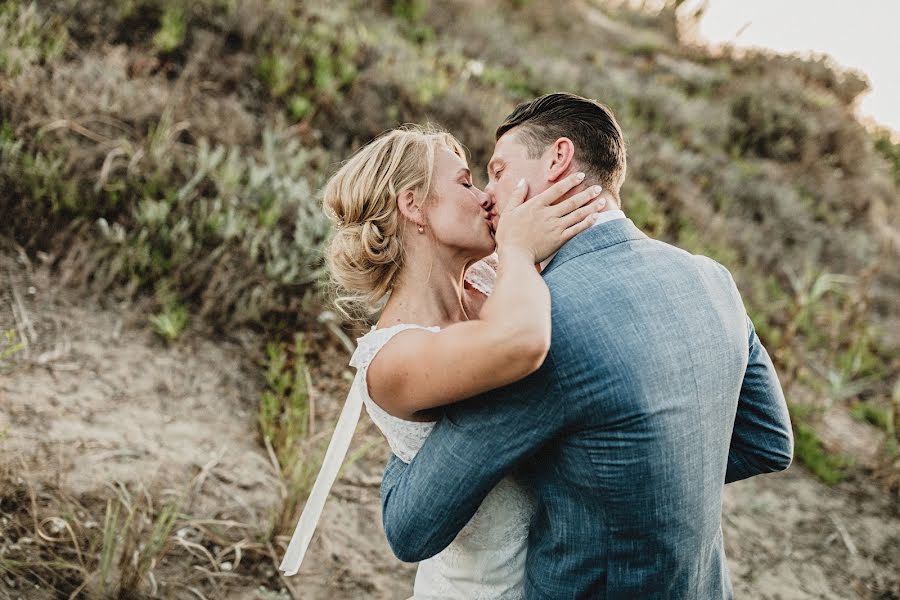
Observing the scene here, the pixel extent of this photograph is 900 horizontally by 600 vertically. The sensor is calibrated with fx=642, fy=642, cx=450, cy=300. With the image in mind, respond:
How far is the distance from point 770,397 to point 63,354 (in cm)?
372

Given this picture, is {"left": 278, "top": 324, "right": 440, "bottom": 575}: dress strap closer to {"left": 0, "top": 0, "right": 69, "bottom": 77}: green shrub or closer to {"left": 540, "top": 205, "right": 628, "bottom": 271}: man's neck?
{"left": 540, "top": 205, "right": 628, "bottom": 271}: man's neck

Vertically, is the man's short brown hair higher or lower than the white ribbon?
higher

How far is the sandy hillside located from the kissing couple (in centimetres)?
152

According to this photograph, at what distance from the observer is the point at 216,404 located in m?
3.93

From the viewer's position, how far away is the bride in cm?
131

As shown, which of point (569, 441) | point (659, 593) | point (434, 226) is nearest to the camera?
point (569, 441)

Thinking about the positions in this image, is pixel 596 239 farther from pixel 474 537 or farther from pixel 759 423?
pixel 474 537

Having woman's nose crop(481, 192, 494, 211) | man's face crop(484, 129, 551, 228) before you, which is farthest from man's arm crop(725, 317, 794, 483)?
woman's nose crop(481, 192, 494, 211)

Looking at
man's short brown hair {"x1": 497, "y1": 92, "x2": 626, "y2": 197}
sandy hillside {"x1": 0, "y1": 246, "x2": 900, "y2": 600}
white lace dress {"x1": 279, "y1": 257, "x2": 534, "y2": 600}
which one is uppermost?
man's short brown hair {"x1": 497, "y1": 92, "x2": 626, "y2": 197}

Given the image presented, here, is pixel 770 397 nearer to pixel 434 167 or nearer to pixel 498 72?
pixel 434 167

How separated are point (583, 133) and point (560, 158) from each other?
0.10 metres

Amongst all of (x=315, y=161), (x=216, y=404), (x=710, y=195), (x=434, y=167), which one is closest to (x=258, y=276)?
(x=216, y=404)

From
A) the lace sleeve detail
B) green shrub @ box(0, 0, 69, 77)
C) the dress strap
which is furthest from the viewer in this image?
green shrub @ box(0, 0, 69, 77)

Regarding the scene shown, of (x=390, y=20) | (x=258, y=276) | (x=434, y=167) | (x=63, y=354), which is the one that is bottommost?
(x=63, y=354)
